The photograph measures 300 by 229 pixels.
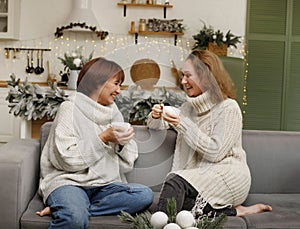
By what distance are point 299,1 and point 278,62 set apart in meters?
0.75

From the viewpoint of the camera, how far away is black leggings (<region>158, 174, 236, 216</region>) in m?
2.38

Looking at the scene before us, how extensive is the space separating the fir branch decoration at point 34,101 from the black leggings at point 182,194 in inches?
44.5

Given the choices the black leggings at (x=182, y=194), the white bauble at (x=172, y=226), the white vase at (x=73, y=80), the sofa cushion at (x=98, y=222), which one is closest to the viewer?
the white bauble at (x=172, y=226)

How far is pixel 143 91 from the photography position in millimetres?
3037

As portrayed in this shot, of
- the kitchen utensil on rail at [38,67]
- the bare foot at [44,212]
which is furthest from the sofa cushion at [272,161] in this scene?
the kitchen utensil on rail at [38,67]

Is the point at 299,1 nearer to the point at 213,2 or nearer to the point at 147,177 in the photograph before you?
the point at 213,2

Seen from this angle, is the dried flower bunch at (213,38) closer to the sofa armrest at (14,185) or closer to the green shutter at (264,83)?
the green shutter at (264,83)

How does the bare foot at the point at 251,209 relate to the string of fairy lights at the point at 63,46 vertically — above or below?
below

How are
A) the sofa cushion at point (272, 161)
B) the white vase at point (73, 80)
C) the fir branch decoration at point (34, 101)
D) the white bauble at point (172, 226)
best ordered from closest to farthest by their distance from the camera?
the white bauble at point (172, 226), the sofa cushion at point (272, 161), the fir branch decoration at point (34, 101), the white vase at point (73, 80)

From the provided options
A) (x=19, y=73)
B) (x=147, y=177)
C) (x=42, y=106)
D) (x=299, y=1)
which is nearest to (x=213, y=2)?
(x=299, y=1)

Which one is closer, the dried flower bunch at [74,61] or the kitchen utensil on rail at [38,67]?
the dried flower bunch at [74,61]

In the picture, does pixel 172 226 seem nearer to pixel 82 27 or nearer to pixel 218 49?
pixel 218 49

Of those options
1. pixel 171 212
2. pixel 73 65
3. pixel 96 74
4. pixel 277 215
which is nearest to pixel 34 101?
pixel 96 74

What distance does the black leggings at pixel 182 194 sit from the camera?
2.38 meters
